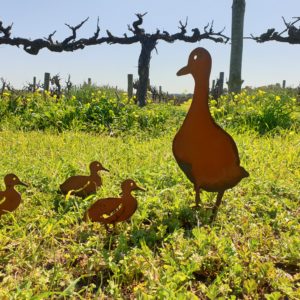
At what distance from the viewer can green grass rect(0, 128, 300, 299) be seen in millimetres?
1859

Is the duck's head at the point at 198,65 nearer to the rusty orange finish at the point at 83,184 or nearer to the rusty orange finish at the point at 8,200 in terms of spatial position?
the rusty orange finish at the point at 83,184

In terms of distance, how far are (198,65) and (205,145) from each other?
52cm

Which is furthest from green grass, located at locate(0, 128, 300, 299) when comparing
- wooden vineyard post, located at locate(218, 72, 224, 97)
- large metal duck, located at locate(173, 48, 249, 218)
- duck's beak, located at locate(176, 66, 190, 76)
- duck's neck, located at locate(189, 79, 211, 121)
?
wooden vineyard post, located at locate(218, 72, 224, 97)

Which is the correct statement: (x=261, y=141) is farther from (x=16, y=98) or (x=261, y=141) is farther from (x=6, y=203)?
(x=16, y=98)

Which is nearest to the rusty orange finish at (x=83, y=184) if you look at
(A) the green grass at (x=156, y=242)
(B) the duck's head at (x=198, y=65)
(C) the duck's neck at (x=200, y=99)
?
(A) the green grass at (x=156, y=242)

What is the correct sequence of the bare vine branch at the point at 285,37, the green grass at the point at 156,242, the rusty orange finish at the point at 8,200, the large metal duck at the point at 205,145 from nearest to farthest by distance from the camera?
the green grass at the point at 156,242 → the rusty orange finish at the point at 8,200 → the large metal duck at the point at 205,145 → the bare vine branch at the point at 285,37

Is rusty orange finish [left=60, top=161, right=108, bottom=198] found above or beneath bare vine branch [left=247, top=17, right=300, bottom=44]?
beneath

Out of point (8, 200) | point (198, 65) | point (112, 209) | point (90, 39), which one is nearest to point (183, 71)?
point (198, 65)

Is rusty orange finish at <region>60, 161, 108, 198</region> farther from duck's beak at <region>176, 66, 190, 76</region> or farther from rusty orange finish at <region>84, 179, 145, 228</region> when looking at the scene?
duck's beak at <region>176, 66, 190, 76</region>

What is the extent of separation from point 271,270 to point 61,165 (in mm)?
2197

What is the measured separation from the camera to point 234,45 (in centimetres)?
897

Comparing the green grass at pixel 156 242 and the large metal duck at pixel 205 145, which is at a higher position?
the large metal duck at pixel 205 145

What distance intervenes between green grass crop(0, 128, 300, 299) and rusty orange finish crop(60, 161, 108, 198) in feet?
0.24

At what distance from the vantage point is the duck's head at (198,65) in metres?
2.54
